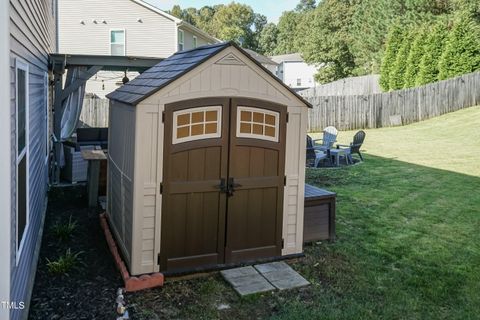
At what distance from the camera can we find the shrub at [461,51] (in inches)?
854

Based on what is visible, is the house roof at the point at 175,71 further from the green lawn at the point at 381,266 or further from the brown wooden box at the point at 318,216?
the green lawn at the point at 381,266

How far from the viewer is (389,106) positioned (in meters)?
21.0

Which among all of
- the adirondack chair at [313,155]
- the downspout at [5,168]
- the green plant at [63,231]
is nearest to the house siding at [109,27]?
the adirondack chair at [313,155]

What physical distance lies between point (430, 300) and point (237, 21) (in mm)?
70001

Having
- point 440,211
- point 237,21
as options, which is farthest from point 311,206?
point 237,21

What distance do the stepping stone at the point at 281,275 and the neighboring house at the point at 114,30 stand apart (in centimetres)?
1779

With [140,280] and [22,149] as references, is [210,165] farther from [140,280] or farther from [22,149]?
[22,149]

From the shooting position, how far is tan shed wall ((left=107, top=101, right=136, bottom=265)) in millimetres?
4961

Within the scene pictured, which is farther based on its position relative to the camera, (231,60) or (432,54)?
(432,54)

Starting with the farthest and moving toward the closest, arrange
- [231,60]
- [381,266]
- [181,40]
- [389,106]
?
[181,40], [389,106], [381,266], [231,60]

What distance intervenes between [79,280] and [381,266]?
3453mm

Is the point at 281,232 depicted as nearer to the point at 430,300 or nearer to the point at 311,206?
Answer: the point at 311,206

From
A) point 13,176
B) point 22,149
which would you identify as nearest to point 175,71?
point 22,149

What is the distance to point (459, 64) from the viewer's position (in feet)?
72.4
